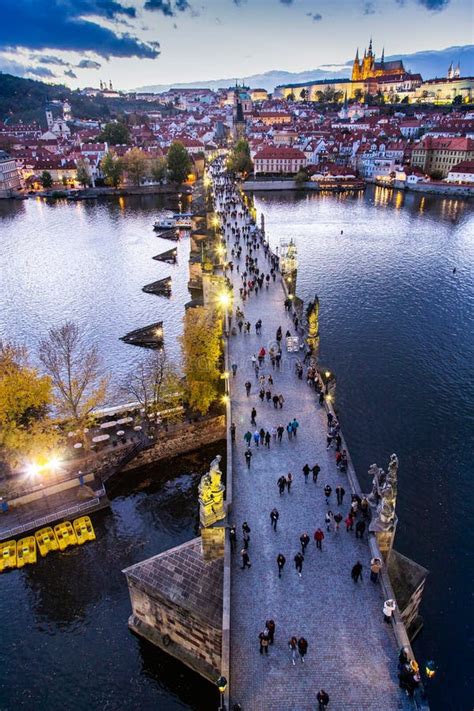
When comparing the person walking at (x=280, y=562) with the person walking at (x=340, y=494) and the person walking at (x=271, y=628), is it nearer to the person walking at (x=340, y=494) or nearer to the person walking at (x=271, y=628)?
the person walking at (x=271, y=628)

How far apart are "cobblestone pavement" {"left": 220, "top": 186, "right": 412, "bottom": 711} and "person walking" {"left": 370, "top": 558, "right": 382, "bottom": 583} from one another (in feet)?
1.00

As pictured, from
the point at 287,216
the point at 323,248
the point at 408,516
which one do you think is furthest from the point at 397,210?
the point at 408,516

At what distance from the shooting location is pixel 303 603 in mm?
16859

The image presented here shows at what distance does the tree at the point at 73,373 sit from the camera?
99.3ft

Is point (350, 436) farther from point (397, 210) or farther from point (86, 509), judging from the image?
point (397, 210)

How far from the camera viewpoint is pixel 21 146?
473 feet

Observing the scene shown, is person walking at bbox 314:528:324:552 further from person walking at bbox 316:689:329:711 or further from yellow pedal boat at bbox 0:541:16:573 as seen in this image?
yellow pedal boat at bbox 0:541:16:573

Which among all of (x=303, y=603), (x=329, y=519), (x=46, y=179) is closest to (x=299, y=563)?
(x=303, y=603)

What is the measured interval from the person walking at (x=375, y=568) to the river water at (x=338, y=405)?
5.45m

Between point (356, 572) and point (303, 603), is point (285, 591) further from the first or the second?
point (356, 572)

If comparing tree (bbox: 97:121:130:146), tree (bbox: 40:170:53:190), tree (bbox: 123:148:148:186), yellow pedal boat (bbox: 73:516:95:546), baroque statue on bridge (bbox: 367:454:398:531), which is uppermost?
tree (bbox: 97:121:130:146)

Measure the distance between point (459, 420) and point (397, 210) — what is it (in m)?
71.6

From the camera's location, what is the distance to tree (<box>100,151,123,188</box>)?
11381 centimetres

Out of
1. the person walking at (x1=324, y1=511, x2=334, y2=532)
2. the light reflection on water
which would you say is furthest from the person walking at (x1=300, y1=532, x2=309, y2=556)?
the light reflection on water
